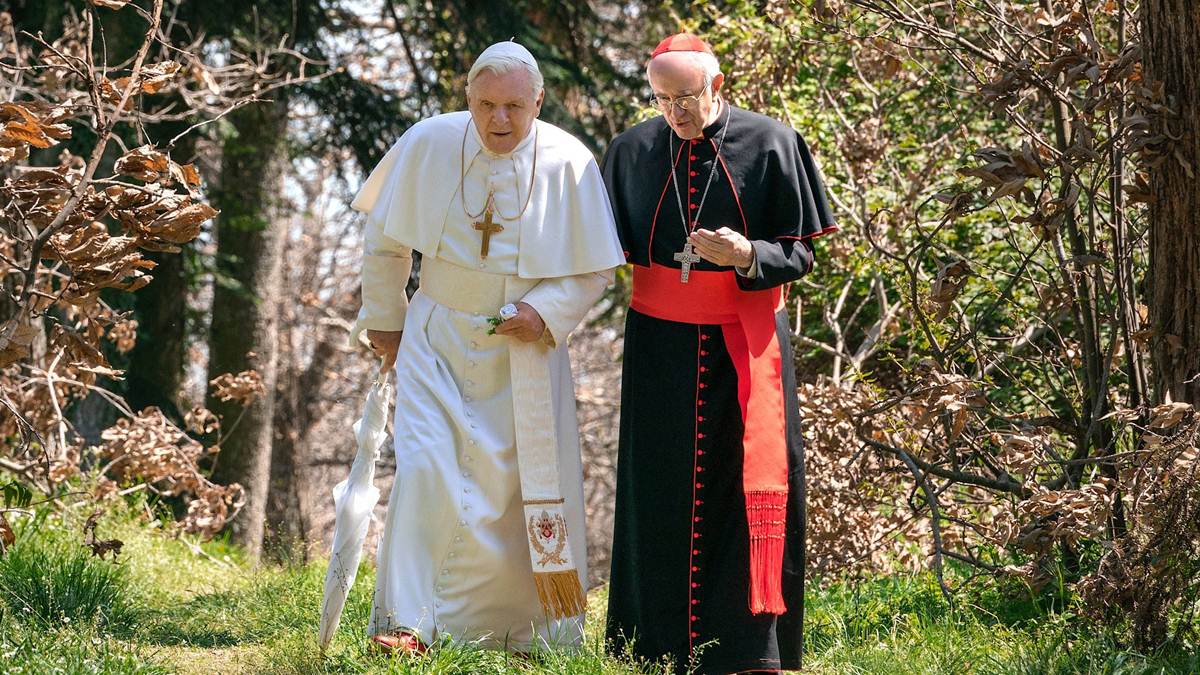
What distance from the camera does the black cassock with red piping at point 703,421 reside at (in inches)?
205

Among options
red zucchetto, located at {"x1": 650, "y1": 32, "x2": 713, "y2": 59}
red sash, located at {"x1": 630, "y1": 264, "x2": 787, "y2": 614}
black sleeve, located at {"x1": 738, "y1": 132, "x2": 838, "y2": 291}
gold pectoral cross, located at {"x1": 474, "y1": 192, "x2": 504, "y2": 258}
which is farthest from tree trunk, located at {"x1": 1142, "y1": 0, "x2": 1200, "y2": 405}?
gold pectoral cross, located at {"x1": 474, "y1": 192, "x2": 504, "y2": 258}

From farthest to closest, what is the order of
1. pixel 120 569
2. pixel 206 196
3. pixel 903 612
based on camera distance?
pixel 206 196, pixel 120 569, pixel 903 612

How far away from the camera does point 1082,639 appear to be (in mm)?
4926

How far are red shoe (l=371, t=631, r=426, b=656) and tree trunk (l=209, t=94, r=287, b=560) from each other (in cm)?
745

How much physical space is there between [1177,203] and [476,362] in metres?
2.54

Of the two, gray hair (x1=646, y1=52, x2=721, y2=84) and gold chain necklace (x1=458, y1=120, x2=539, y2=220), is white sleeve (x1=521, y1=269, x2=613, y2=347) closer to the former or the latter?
gold chain necklace (x1=458, y1=120, x2=539, y2=220)

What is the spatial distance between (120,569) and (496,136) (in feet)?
8.78

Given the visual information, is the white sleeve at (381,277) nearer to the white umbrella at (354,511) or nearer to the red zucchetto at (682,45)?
the white umbrella at (354,511)

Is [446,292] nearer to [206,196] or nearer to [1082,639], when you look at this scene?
[1082,639]

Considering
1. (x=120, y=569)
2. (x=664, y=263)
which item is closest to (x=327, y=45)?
(x=120, y=569)

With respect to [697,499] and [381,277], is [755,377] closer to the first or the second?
[697,499]

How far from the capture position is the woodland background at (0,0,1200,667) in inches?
202

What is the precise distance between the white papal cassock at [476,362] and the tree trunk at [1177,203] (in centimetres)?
192

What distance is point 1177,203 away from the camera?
5.20 metres
